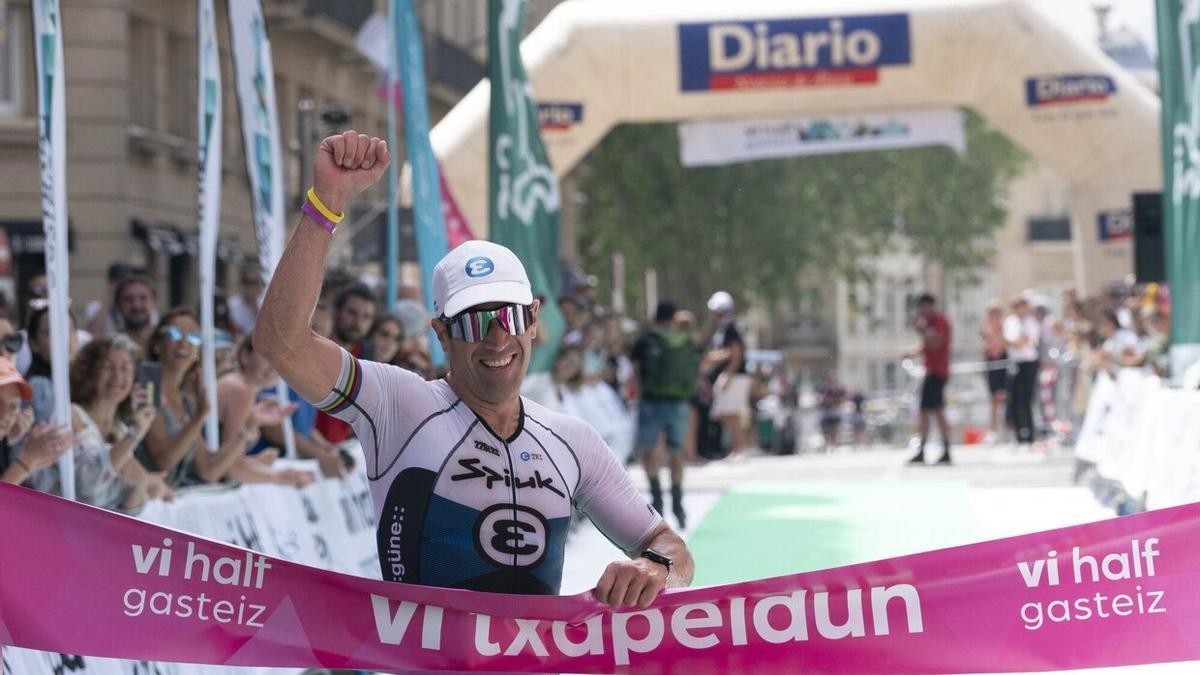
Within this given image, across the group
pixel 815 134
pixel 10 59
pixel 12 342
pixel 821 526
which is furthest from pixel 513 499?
pixel 10 59

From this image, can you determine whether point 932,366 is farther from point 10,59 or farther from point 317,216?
point 317,216

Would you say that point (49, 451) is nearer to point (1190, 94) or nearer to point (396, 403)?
point (396, 403)

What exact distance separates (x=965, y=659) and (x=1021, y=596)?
0.66ft

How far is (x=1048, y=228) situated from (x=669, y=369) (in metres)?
86.3

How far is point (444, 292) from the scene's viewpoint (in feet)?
14.6

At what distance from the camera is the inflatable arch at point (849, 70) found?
21797mm

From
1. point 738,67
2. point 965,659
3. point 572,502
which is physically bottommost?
point 965,659

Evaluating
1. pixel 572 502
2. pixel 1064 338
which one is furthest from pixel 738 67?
pixel 572 502

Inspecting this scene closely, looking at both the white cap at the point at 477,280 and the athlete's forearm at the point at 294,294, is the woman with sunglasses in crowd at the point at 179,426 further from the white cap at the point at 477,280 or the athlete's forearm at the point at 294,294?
the athlete's forearm at the point at 294,294

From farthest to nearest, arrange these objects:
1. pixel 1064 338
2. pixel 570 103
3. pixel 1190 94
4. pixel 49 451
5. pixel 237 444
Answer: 1. pixel 1064 338
2. pixel 570 103
3. pixel 1190 94
4. pixel 237 444
5. pixel 49 451

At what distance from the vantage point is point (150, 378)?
315 inches

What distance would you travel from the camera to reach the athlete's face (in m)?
4.42

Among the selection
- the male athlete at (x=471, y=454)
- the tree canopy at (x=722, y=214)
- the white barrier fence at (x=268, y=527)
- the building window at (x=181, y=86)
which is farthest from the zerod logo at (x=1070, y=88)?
the tree canopy at (x=722, y=214)

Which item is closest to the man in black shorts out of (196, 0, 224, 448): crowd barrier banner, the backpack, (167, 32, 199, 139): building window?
the backpack
